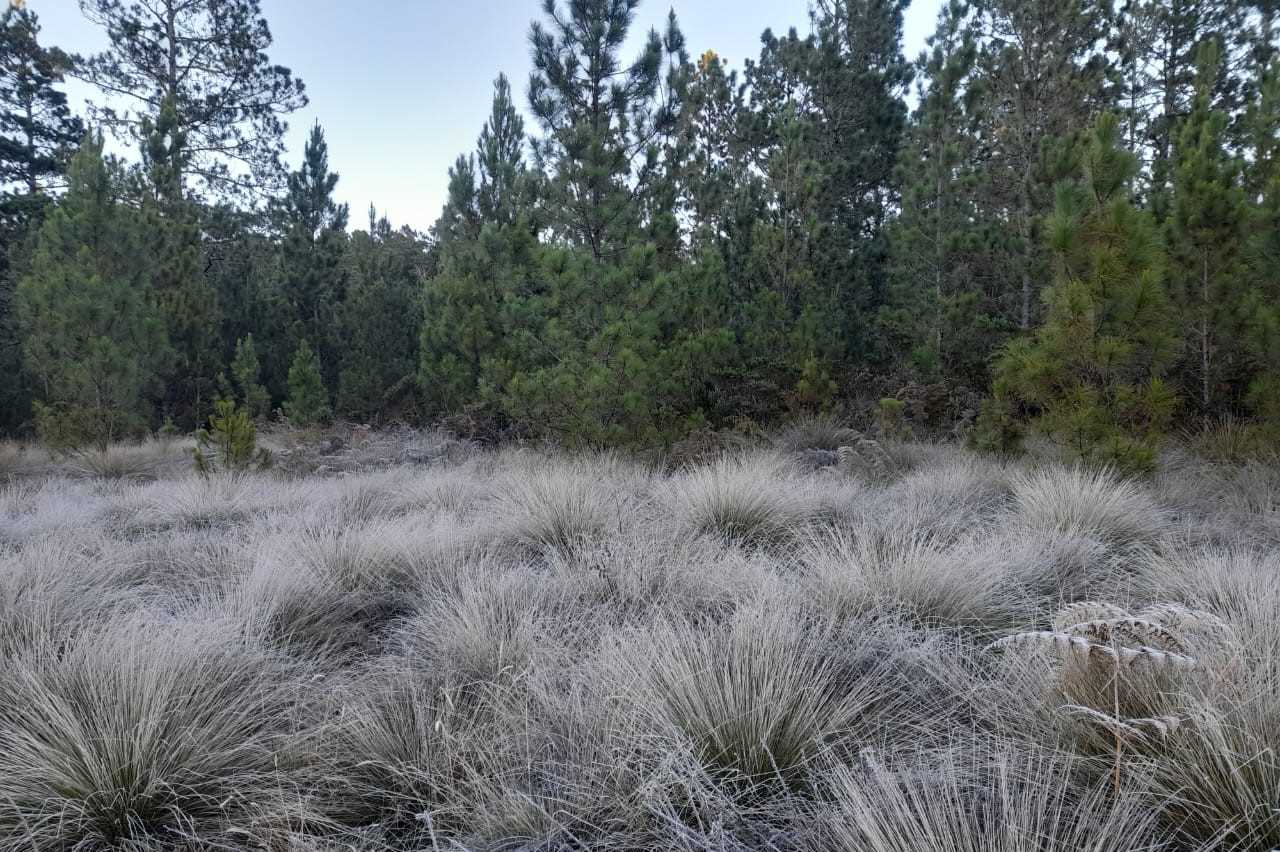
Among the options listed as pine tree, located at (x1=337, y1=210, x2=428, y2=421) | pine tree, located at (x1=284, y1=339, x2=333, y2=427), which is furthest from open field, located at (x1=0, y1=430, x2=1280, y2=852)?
pine tree, located at (x1=337, y1=210, x2=428, y2=421)

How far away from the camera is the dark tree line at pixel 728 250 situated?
700 centimetres

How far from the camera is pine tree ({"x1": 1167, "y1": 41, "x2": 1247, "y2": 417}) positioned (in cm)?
699

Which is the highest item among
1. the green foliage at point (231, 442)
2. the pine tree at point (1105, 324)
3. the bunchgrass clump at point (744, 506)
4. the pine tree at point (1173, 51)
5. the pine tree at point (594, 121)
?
the pine tree at point (1173, 51)

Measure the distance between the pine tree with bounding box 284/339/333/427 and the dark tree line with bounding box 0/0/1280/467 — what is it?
2.3 inches

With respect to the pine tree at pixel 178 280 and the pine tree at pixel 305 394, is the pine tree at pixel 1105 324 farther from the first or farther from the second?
the pine tree at pixel 178 280

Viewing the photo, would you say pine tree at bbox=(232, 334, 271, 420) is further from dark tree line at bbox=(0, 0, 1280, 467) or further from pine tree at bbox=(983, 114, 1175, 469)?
pine tree at bbox=(983, 114, 1175, 469)

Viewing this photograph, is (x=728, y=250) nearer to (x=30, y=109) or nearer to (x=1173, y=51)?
(x=1173, y=51)

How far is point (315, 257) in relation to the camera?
16.1 metres

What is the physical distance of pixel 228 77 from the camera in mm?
19281

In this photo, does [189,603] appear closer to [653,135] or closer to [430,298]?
[653,135]

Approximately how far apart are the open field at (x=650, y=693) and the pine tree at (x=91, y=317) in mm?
8408

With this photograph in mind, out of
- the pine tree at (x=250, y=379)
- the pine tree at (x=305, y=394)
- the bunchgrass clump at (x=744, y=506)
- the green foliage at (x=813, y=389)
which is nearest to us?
the bunchgrass clump at (x=744, y=506)

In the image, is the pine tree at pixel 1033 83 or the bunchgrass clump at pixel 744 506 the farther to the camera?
the pine tree at pixel 1033 83

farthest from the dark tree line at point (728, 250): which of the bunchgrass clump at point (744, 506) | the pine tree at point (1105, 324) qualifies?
the bunchgrass clump at point (744, 506)
